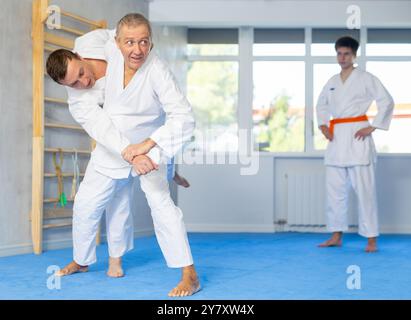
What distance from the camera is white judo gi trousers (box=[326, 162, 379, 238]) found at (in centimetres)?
443

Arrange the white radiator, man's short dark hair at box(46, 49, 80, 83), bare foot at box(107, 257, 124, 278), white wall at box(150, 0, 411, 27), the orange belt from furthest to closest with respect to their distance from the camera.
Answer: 1. the white radiator
2. white wall at box(150, 0, 411, 27)
3. the orange belt
4. bare foot at box(107, 257, 124, 278)
5. man's short dark hair at box(46, 49, 80, 83)

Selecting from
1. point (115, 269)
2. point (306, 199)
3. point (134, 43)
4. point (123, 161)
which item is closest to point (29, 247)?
point (115, 269)

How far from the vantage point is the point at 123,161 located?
2.84m

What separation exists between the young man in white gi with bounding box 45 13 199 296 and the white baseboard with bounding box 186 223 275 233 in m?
3.12

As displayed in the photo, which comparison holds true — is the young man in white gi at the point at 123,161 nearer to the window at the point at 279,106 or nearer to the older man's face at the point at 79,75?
the older man's face at the point at 79,75

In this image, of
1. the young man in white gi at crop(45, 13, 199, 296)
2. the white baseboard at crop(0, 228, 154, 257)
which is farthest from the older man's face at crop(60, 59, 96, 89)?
the white baseboard at crop(0, 228, 154, 257)

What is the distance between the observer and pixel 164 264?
3527 mm

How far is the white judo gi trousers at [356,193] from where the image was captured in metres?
4.43

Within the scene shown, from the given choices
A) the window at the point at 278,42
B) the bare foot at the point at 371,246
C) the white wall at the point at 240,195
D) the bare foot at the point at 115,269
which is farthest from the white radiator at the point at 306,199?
the bare foot at the point at 115,269

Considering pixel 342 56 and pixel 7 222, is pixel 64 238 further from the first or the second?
pixel 342 56

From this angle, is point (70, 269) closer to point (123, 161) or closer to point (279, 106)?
point (123, 161)

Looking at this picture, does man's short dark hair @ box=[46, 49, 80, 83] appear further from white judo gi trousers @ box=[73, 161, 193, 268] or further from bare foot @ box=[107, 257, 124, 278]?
bare foot @ box=[107, 257, 124, 278]

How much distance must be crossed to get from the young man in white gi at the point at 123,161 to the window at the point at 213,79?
337 cm
